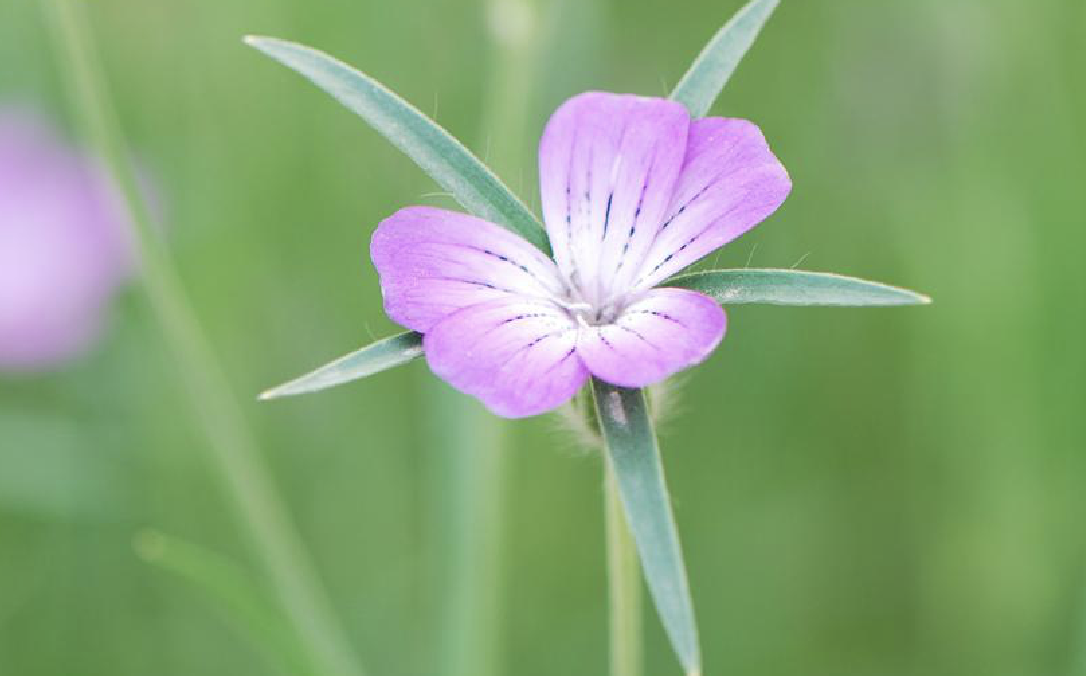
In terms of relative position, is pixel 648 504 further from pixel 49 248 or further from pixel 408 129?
pixel 49 248

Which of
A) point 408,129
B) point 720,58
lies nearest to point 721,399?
point 720,58

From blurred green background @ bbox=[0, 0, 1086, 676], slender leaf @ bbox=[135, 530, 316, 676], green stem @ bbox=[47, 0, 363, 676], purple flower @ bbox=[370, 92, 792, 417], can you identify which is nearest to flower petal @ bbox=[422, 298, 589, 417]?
purple flower @ bbox=[370, 92, 792, 417]

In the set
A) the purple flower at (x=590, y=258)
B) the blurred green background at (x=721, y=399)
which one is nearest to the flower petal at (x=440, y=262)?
the purple flower at (x=590, y=258)

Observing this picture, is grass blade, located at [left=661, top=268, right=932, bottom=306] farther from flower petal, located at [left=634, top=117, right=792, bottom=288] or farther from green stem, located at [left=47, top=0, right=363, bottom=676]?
green stem, located at [left=47, top=0, right=363, bottom=676]

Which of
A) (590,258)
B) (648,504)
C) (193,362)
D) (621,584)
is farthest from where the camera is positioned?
(193,362)

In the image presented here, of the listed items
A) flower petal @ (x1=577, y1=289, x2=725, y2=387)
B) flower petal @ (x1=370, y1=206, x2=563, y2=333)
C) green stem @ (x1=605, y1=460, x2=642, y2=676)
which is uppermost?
flower petal @ (x1=370, y1=206, x2=563, y2=333)

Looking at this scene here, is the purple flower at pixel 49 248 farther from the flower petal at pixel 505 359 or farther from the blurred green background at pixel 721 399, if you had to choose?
the flower petal at pixel 505 359

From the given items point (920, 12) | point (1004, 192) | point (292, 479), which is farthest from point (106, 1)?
point (1004, 192)

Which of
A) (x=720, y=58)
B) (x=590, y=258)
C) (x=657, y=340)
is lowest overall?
(x=657, y=340)
